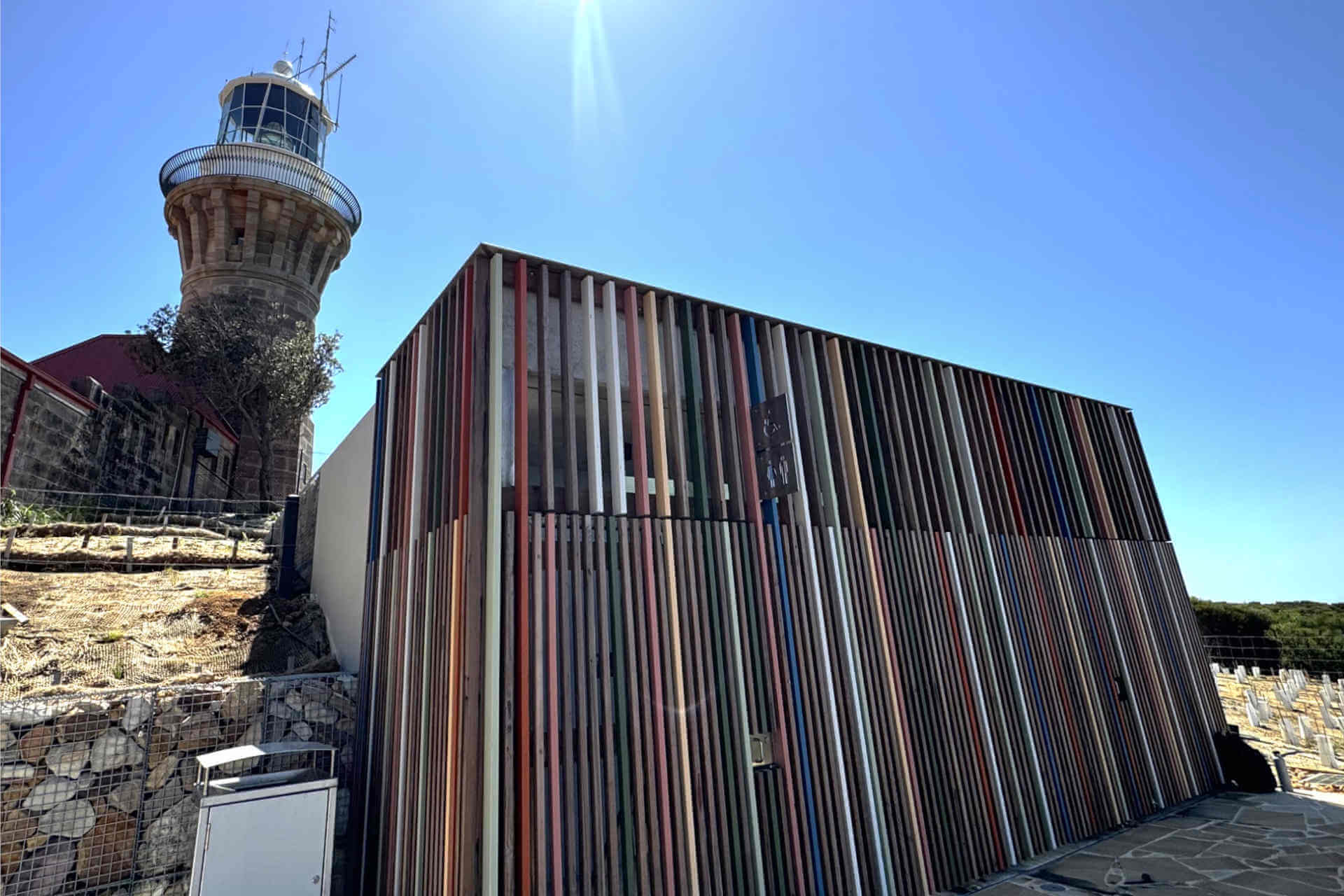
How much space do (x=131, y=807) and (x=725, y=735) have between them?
4235mm

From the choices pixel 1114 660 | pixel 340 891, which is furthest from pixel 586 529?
pixel 1114 660

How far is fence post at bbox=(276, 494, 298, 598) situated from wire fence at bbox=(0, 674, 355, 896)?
3679 mm

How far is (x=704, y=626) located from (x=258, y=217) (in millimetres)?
20050

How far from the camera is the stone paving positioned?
14.5ft

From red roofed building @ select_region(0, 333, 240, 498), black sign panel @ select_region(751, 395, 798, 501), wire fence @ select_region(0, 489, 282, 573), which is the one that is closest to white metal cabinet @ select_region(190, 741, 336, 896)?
black sign panel @ select_region(751, 395, 798, 501)

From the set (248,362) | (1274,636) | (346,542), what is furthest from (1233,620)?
(248,362)

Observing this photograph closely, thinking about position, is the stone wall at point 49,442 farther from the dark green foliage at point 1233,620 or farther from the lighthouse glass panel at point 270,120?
the dark green foliage at point 1233,620

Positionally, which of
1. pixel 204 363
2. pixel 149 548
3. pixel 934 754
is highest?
pixel 204 363

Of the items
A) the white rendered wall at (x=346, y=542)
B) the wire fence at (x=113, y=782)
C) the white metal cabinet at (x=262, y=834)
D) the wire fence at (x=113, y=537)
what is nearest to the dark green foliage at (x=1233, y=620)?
the white rendered wall at (x=346, y=542)

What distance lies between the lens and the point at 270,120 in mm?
20078

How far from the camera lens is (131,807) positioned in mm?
4543

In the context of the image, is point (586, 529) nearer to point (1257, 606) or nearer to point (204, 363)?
point (204, 363)

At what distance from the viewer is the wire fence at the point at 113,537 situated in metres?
8.05

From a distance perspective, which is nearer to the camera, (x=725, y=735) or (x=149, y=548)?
(x=725, y=735)
